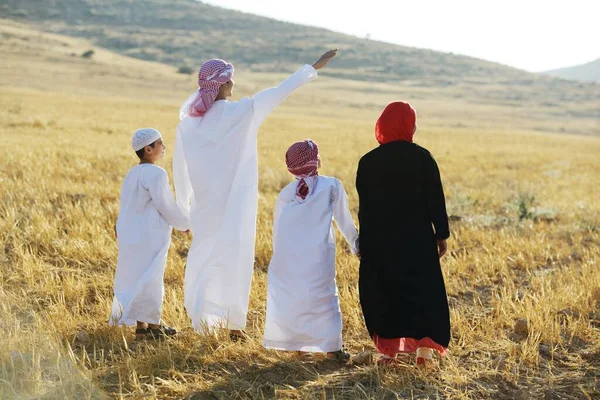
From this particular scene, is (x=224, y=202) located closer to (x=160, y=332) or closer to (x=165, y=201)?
(x=165, y=201)

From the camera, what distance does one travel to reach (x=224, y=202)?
5.48m

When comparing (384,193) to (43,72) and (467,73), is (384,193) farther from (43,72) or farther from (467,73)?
(467,73)

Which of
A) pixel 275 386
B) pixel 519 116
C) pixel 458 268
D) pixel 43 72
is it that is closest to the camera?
pixel 275 386

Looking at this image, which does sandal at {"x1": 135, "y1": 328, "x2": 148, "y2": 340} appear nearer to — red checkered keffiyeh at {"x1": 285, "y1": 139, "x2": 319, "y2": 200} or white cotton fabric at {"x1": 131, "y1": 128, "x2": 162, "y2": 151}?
white cotton fabric at {"x1": 131, "y1": 128, "x2": 162, "y2": 151}

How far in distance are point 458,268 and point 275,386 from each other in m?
3.63

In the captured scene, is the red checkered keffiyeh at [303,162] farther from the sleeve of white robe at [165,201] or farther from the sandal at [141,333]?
Result: the sandal at [141,333]

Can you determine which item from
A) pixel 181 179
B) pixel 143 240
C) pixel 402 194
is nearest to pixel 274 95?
pixel 181 179

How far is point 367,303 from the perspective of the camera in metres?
5.15

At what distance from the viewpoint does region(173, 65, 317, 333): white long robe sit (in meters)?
5.44

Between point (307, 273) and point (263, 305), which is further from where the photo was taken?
point (263, 305)

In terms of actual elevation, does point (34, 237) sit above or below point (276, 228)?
below

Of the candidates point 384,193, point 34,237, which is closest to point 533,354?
point 384,193

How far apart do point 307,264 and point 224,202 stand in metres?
0.81

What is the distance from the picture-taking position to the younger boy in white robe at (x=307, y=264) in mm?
5117
